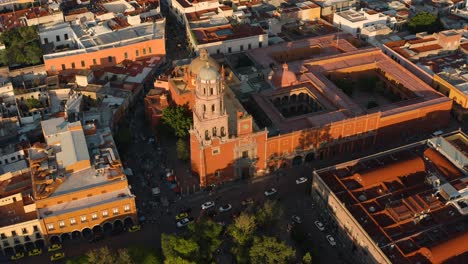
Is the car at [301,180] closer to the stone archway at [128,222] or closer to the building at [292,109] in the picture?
the building at [292,109]

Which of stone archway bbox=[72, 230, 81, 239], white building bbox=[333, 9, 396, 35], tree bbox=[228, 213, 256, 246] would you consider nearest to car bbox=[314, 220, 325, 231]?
tree bbox=[228, 213, 256, 246]

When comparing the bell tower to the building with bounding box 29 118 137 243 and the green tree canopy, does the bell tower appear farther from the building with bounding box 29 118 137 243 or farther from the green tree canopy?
the green tree canopy

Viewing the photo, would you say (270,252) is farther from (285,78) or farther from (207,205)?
(285,78)

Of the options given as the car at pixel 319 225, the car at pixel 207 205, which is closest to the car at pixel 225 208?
the car at pixel 207 205

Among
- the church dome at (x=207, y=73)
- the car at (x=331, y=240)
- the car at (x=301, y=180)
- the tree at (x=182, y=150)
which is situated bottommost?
the car at (x=331, y=240)

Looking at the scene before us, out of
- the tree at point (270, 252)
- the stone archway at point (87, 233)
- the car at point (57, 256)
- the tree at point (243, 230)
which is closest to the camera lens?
the tree at point (270, 252)

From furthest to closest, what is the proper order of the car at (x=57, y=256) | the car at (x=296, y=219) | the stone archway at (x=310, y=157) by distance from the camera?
the stone archway at (x=310, y=157) < the car at (x=296, y=219) < the car at (x=57, y=256)

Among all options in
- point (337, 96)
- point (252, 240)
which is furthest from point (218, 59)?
point (252, 240)

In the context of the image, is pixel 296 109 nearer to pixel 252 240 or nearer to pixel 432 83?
pixel 432 83
